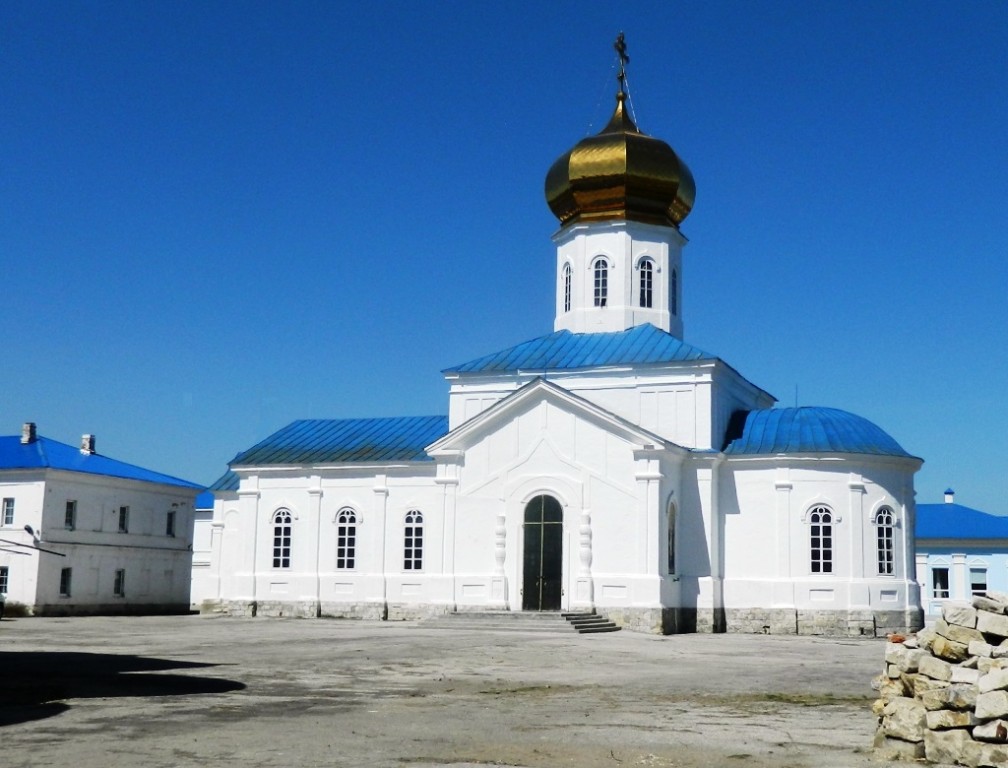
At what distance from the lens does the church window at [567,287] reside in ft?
111

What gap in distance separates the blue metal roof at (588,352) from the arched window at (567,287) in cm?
109

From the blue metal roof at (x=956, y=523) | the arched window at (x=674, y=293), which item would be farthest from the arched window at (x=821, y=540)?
the blue metal roof at (x=956, y=523)

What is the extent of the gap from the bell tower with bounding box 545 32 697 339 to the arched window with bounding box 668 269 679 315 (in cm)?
3

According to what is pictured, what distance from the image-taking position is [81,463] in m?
38.2

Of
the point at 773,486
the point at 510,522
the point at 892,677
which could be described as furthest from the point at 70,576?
the point at 892,677

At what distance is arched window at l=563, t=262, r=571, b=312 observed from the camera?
33.7m

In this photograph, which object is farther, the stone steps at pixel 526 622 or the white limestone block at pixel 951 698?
the stone steps at pixel 526 622

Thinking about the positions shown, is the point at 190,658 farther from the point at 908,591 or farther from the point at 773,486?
the point at 908,591

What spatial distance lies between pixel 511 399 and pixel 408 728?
1940 centimetres

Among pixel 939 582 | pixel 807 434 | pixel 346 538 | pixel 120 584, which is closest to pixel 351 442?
pixel 346 538

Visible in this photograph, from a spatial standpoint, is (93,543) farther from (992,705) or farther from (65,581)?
(992,705)

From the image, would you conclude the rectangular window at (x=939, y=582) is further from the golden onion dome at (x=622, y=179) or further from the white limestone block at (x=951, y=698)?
the white limestone block at (x=951, y=698)

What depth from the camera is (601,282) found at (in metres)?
33.2

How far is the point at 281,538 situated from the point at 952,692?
87.4 ft
